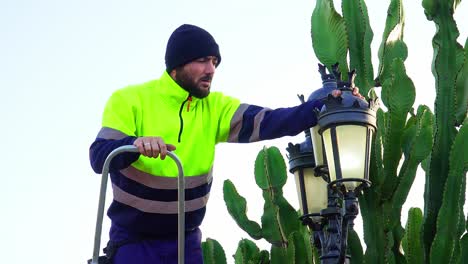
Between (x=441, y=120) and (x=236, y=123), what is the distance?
220cm

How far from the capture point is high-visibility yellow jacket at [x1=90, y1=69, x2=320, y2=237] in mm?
3248

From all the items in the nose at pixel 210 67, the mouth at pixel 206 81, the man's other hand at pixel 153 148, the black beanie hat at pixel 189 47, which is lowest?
the man's other hand at pixel 153 148

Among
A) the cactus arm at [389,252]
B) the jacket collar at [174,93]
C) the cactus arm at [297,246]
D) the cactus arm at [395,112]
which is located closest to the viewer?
the jacket collar at [174,93]

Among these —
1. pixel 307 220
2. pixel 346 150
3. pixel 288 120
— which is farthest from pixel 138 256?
pixel 307 220

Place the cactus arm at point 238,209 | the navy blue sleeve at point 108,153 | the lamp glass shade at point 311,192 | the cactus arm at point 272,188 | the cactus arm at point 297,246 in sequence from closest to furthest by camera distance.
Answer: the navy blue sleeve at point 108,153
the lamp glass shade at point 311,192
the cactus arm at point 297,246
the cactus arm at point 272,188
the cactus arm at point 238,209

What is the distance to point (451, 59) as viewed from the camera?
5.41 m

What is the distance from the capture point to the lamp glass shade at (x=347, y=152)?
3.87 meters

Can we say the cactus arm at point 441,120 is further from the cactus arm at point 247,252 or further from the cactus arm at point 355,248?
the cactus arm at point 247,252

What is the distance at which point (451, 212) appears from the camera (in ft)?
16.6

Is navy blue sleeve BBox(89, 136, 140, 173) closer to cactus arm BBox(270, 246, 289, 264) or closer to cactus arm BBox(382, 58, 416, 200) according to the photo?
cactus arm BBox(382, 58, 416, 200)

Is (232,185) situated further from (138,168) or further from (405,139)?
(138,168)

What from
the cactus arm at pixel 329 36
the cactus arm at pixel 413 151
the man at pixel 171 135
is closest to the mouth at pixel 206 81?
the man at pixel 171 135

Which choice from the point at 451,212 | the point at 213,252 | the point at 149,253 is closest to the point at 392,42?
the point at 451,212

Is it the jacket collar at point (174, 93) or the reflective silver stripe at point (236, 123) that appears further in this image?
the reflective silver stripe at point (236, 123)
